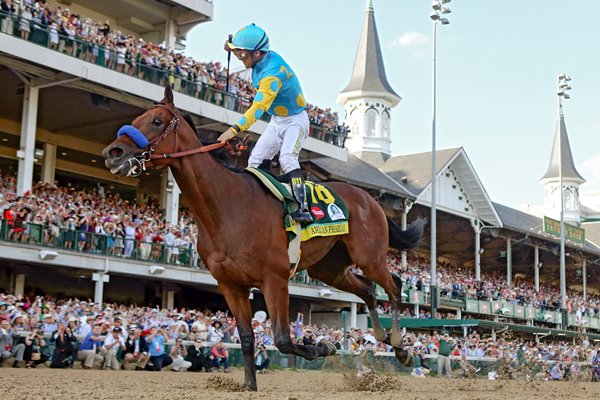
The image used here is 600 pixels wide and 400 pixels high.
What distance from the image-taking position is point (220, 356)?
16375 mm

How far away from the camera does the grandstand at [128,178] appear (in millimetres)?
20234

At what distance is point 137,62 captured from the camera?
876 inches

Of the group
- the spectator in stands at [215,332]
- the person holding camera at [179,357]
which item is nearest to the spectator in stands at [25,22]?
the spectator in stands at [215,332]

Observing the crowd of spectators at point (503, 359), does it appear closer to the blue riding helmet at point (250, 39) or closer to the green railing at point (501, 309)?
the green railing at point (501, 309)

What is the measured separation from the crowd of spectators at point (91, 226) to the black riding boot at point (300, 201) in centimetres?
1235

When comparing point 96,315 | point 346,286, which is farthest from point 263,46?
point 96,315

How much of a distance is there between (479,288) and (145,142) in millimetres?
33529

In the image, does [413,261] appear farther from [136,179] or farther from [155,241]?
[155,241]

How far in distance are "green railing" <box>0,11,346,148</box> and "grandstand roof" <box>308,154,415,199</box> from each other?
6036 millimetres

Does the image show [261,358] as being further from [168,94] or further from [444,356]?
[168,94]

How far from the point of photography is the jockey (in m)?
7.83

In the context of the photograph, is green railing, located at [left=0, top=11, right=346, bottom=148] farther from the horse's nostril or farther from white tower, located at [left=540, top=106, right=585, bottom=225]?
white tower, located at [left=540, top=106, right=585, bottom=225]

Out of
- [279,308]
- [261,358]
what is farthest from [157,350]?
[279,308]

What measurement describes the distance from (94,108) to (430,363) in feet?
39.4
